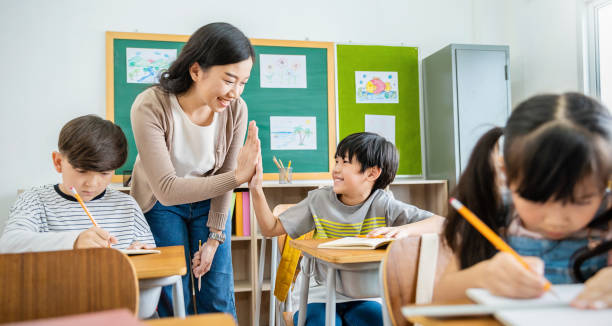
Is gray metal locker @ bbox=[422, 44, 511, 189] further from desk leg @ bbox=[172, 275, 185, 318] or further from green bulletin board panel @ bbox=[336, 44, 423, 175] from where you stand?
desk leg @ bbox=[172, 275, 185, 318]

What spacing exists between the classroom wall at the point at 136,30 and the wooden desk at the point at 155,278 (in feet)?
7.73

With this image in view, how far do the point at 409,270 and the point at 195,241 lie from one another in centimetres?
100

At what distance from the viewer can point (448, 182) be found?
10.9ft

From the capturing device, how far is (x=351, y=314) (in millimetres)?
1626

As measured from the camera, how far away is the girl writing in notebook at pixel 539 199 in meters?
0.69

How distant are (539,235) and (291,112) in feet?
8.81

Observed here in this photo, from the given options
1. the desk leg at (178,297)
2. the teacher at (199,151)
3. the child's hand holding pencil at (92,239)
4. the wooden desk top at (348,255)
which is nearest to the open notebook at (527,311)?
the wooden desk top at (348,255)

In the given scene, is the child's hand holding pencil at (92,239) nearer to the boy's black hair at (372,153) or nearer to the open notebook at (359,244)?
the open notebook at (359,244)

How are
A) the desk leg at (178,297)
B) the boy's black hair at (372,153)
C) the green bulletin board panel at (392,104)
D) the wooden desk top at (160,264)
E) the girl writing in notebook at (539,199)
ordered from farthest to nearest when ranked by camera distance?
1. the green bulletin board panel at (392,104)
2. the boy's black hair at (372,153)
3. the desk leg at (178,297)
4. the wooden desk top at (160,264)
5. the girl writing in notebook at (539,199)

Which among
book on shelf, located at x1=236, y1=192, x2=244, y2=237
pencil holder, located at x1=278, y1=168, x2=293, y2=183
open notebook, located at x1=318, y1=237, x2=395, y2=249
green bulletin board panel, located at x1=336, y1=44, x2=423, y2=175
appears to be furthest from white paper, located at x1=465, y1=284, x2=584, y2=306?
green bulletin board panel, located at x1=336, y1=44, x2=423, y2=175

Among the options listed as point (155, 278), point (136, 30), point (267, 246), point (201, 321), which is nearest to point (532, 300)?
point (201, 321)

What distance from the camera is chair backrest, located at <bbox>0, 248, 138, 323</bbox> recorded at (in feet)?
2.47

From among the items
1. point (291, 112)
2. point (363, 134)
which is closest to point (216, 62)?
point (363, 134)

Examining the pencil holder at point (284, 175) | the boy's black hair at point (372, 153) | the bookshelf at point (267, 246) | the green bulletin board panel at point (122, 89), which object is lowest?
the bookshelf at point (267, 246)
